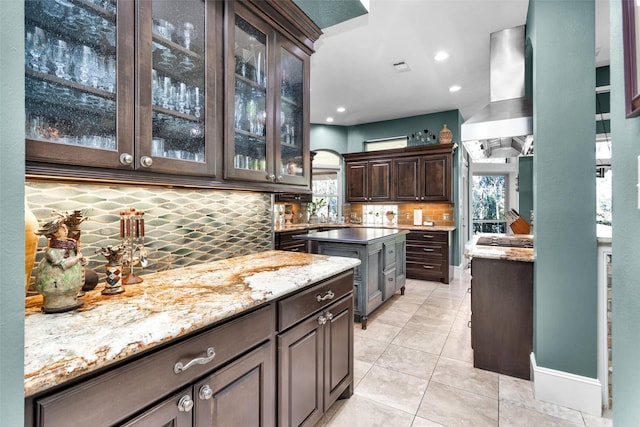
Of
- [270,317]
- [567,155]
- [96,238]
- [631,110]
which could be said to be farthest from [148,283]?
[567,155]

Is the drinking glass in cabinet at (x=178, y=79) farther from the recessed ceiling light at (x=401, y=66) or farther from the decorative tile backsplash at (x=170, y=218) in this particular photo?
the recessed ceiling light at (x=401, y=66)

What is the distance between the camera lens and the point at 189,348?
38.8 inches

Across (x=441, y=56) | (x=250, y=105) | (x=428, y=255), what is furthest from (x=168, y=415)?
(x=428, y=255)

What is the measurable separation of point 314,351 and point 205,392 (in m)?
0.71

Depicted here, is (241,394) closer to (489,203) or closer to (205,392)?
(205,392)

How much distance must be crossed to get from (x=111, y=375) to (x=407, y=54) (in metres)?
4.08

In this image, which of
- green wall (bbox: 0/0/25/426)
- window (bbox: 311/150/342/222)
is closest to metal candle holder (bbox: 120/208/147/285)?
green wall (bbox: 0/0/25/426)

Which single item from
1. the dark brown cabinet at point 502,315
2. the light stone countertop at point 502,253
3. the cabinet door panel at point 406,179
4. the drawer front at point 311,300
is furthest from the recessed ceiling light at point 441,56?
the drawer front at point 311,300

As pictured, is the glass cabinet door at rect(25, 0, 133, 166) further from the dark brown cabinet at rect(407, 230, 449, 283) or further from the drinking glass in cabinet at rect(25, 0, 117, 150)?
the dark brown cabinet at rect(407, 230, 449, 283)

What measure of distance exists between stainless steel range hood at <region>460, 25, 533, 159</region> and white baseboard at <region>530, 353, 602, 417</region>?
1.86 m

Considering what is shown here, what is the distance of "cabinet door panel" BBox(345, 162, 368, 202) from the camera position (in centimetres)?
635

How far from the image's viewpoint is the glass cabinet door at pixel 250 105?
5.23 feet

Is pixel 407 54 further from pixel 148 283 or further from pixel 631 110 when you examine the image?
pixel 148 283

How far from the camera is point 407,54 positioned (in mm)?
3652
